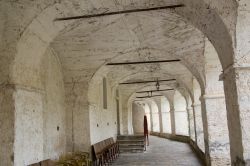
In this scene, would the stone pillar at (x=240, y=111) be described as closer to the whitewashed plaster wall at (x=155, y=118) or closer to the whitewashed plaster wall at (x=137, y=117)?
the whitewashed plaster wall at (x=155, y=118)

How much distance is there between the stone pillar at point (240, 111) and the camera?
14.1ft

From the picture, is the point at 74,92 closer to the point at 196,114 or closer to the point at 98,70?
the point at 98,70

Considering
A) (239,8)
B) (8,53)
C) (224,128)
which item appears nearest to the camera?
(239,8)

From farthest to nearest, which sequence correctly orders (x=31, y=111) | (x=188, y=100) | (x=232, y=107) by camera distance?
(x=188, y=100)
(x=31, y=111)
(x=232, y=107)

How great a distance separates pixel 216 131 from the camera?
9.05m

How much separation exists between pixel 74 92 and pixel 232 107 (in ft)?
20.8

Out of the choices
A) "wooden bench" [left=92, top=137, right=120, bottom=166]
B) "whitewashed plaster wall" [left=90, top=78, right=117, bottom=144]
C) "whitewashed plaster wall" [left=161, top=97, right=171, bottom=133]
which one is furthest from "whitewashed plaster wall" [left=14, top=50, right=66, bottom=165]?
"whitewashed plaster wall" [left=161, top=97, right=171, bottom=133]

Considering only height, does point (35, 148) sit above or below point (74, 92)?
below

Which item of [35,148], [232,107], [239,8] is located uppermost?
[239,8]

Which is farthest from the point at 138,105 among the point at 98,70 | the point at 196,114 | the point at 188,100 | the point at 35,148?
the point at 35,148

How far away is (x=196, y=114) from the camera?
1320cm

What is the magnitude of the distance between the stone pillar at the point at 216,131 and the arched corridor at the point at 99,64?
0.03m

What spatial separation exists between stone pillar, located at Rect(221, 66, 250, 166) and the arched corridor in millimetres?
14

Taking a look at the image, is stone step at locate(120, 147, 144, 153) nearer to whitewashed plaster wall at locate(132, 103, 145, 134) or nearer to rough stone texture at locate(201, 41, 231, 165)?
rough stone texture at locate(201, 41, 231, 165)
